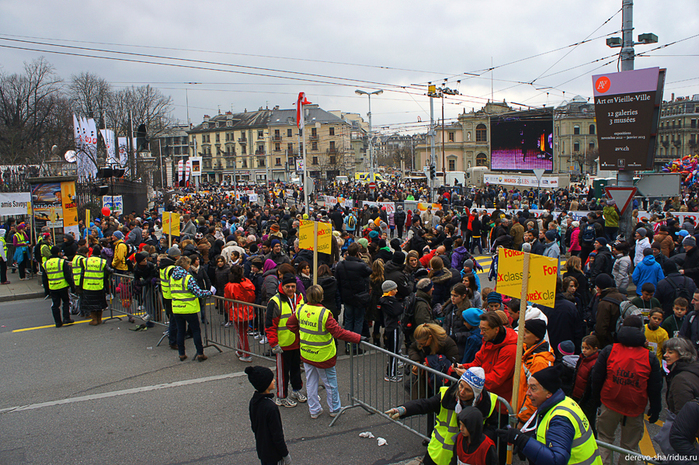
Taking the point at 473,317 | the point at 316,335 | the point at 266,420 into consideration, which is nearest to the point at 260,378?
the point at 266,420

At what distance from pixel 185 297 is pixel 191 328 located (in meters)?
0.57

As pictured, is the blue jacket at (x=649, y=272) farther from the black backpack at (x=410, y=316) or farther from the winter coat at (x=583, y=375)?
the black backpack at (x=410, y=316)

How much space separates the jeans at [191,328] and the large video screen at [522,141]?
43009 mm

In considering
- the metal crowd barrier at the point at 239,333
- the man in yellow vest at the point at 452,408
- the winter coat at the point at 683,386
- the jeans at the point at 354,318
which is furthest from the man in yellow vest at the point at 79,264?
the winter coat at the point at 683,386

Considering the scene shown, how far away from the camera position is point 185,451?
5.29m

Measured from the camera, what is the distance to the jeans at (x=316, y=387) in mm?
5879

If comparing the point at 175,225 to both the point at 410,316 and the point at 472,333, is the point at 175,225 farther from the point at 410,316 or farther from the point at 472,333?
the point at 472,333

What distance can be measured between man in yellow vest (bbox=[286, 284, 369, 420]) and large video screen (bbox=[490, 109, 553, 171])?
43.8 m

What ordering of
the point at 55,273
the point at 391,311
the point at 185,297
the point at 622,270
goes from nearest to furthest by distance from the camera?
the point at 391,311
the point at 185,297
the point at 622,270
the point at 55,273

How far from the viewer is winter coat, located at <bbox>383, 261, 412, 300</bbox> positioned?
25.2 ft

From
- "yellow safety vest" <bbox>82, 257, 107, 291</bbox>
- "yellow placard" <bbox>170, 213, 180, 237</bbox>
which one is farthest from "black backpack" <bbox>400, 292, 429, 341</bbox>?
"yellow placard" <bbox>170, 213, 180, 237</bbox>

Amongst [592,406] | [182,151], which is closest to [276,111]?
[182,151]

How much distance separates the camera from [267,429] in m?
4.09

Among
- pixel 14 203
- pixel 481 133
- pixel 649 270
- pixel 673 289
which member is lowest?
pixel 673 289
